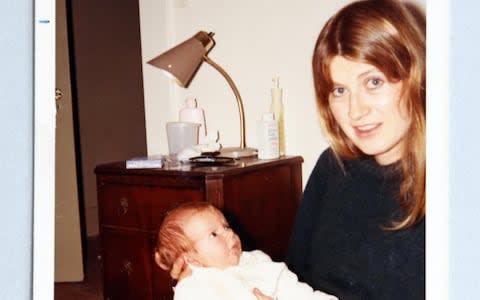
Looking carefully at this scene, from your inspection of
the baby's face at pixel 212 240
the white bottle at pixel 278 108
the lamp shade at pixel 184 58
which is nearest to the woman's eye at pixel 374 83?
the baby's face at pixel 212 240

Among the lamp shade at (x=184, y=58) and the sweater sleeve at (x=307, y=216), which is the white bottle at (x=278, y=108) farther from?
the sweater sleeve at (x=307, y=216)

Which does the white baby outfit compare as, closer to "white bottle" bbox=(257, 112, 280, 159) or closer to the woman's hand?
the woman's hand

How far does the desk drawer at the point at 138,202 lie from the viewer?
1.08 metres

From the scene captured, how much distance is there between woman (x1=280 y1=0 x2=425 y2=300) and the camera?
2.17 feet

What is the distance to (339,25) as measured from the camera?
78cm

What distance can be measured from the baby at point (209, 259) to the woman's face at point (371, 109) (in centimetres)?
24

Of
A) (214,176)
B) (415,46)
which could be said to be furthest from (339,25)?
(214,176)

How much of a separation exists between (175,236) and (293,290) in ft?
0.68

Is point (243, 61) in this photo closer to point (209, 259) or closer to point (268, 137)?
point (268, 137)

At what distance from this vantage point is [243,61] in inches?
52.3

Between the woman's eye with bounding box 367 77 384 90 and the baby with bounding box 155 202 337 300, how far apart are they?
0.30m

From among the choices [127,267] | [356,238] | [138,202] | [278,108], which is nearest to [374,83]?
[356,238]

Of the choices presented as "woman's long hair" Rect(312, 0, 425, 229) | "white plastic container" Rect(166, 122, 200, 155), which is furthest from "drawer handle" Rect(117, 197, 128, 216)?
"woman's long hair" Rect(312, 0, 425, 229)

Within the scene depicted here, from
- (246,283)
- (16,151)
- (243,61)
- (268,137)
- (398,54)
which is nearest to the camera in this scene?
(16,151)
